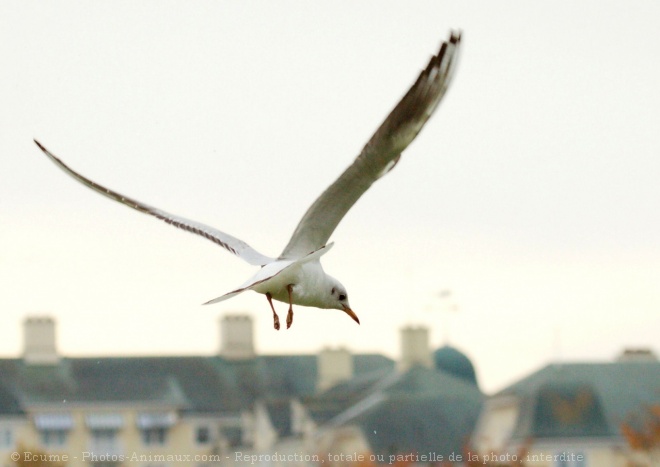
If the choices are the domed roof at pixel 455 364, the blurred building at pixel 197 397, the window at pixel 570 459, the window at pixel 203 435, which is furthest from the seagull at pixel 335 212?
the window at pixel 203 435

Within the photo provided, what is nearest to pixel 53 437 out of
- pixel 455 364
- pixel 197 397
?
pixel 197 397

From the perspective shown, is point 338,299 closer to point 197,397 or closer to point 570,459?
point 570,459

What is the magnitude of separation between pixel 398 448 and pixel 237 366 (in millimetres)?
27771

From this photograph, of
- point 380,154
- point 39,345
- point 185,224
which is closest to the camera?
point 380,154

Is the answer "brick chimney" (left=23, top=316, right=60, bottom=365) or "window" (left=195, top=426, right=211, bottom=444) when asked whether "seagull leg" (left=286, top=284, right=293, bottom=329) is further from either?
"brick chimney" (left=23, top=316, right=60, bottom=365)

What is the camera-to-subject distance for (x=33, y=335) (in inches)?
2953

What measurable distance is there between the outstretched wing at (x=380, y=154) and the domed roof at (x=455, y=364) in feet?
181

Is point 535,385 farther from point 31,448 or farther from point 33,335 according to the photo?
point 33,335

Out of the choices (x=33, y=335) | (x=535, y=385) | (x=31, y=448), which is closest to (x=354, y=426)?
(x=535, y=385)

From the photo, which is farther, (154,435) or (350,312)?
(154,435)

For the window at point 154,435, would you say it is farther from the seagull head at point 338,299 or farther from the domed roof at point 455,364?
the seagull head at point 338,299

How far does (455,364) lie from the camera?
235ft

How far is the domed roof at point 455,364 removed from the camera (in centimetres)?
7106

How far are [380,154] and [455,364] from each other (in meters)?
56.8
